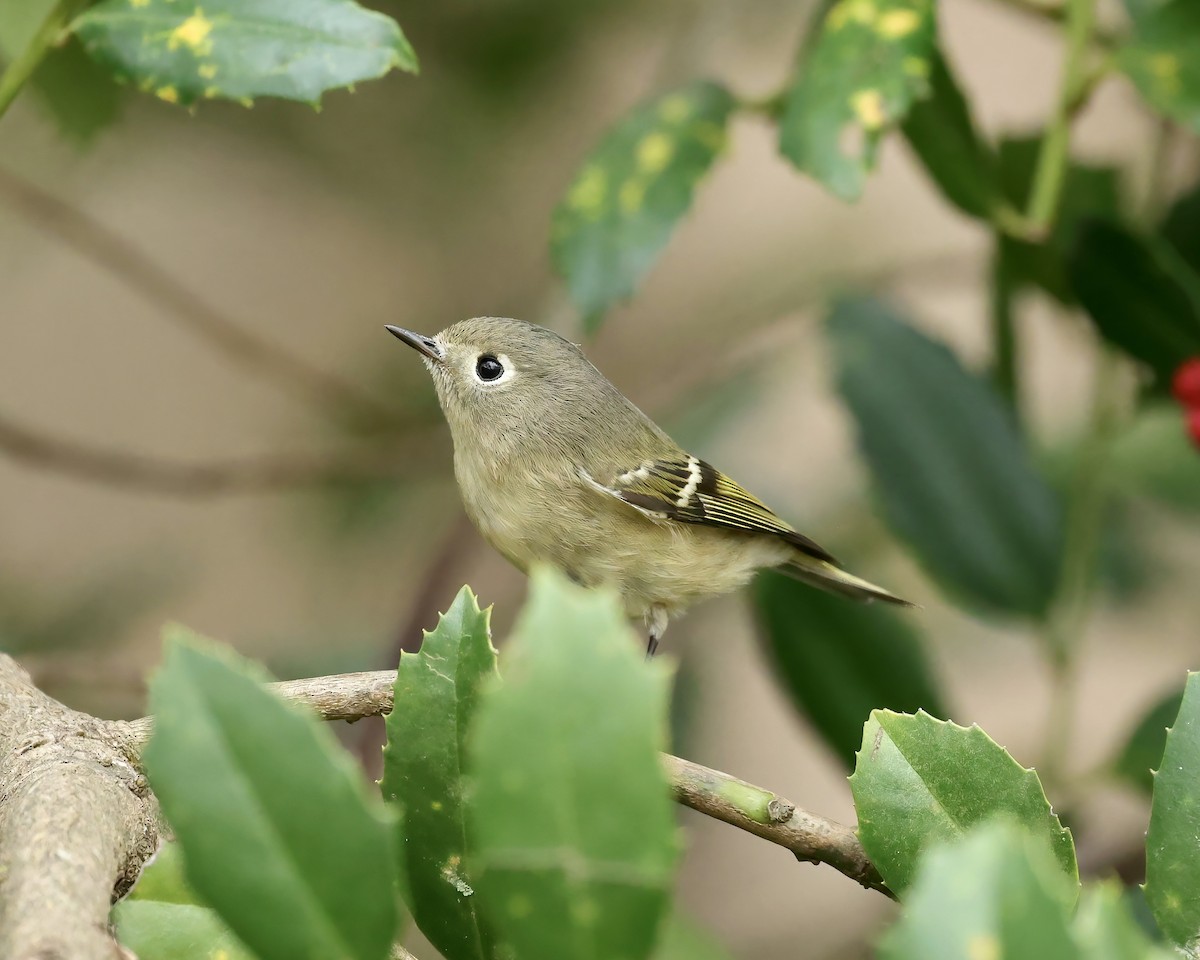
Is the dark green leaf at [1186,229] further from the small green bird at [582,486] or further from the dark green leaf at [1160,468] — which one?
the small green bird at [582,486]

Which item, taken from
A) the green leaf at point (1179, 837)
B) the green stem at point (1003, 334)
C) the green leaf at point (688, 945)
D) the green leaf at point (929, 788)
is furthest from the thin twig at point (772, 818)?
the green stem at point (1003, 334)

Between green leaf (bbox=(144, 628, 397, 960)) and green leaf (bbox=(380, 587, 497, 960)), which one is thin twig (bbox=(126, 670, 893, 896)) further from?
green leaf (bbox=(144, 628, 397, 960))

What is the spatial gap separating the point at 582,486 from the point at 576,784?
3.64 feet

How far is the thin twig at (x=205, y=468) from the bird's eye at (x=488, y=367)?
564 mm

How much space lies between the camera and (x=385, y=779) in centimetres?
79

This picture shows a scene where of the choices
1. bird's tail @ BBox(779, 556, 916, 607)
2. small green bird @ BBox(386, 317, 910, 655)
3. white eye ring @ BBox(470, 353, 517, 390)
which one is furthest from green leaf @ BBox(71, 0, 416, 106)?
bird's tail @ BBox(779, 556, 916, 607)

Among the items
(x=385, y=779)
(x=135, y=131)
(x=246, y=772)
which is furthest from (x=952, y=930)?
(x=135, y=131)

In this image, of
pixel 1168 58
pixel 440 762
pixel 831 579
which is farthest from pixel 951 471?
pixel 440 762

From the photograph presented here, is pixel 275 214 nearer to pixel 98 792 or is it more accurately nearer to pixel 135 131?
pixel 135 131

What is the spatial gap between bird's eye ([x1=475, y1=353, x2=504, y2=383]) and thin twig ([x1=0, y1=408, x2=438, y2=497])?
0.56 meters

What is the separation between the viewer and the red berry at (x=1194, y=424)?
1.48 meters

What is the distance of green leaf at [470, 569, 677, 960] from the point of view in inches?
20.5

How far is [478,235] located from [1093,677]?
2220 mm

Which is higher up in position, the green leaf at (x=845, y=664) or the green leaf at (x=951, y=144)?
the green leaf at (x=951, y=144)
